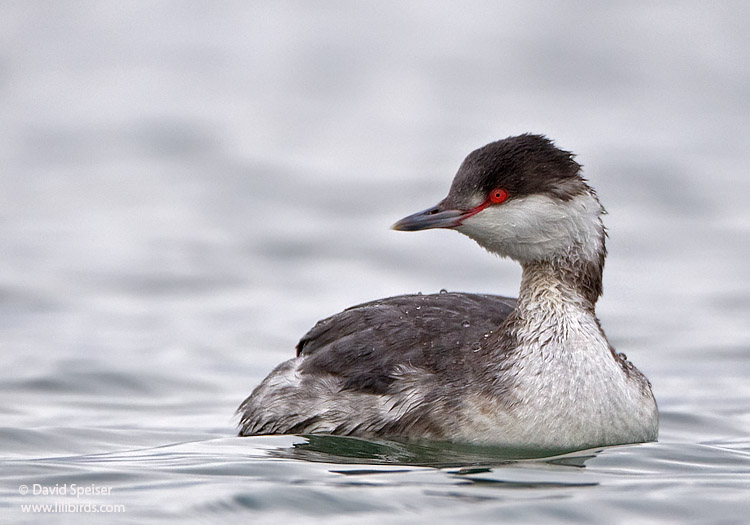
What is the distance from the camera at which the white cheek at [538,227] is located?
332 inches

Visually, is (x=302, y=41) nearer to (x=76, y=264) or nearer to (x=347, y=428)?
(x=76, y=264)

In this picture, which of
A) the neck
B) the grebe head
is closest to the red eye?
the grebe head

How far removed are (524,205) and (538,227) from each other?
7.1 inches

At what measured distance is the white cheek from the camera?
8.42 m

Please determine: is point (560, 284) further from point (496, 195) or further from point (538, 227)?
point (496, 195)

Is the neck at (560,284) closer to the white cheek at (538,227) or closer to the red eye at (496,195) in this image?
the white cheek at (538,227)

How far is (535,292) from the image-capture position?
8.59 m

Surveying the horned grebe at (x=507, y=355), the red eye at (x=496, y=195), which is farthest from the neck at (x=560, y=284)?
the red eye at (x=496, y=195)

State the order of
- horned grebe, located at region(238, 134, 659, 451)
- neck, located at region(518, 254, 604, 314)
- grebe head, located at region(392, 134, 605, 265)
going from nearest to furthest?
horned grebe, located at region(238, 134, 659, 451), grebe head, located at region(392, 134, 605, 265), neck, located at region(518, 254, 604, 314)

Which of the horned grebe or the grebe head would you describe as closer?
the horned grebe

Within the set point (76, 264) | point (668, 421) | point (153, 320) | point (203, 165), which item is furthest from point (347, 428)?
point (203, 165)

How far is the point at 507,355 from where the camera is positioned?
328 inches

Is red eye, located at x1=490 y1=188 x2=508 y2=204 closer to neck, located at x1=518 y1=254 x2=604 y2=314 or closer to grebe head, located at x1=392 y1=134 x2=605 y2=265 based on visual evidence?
grebe head, located at x1=392 y1=134 x2=605 y2=265

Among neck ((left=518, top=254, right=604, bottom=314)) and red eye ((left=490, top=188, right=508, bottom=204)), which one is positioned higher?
red eye ((left=490, top=188, right=508, bottom=204))
